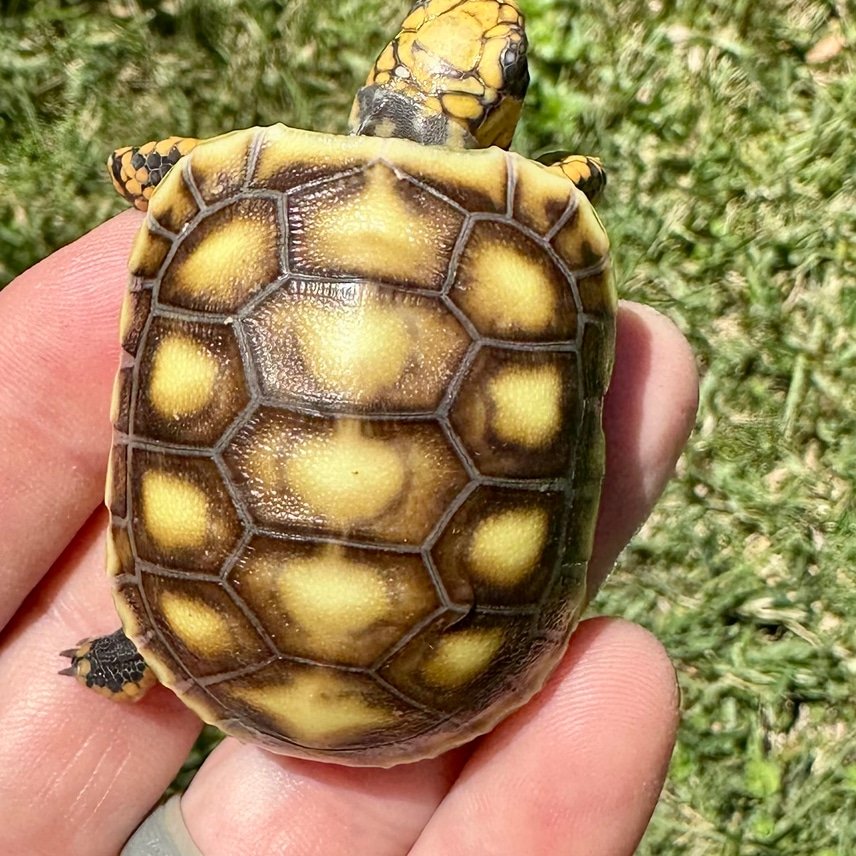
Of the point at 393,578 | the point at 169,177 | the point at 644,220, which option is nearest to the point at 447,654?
the point at 393,578

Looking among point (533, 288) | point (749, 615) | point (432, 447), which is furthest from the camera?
point (749, 615)

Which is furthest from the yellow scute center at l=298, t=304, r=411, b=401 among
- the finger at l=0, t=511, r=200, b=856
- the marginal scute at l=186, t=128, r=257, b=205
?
the finger at l=0, t=511, r=200, b=856

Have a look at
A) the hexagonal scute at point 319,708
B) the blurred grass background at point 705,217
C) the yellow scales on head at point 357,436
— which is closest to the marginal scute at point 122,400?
the yellow scales on head at point 357,436

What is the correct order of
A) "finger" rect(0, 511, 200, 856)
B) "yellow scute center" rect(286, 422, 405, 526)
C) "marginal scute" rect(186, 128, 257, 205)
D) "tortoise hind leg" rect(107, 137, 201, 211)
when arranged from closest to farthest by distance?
"yellow scute center" rect(286, 422, 405, 526), "marginal scute" rect(186, 128, 257, 205), "tortoise hind leg" rect(107, 137, 201, 211), "finger" rect(0, 511, 200, 856)

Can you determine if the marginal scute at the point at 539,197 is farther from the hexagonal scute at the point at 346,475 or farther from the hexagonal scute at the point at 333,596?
the hexagonal scute at the point at 333,596

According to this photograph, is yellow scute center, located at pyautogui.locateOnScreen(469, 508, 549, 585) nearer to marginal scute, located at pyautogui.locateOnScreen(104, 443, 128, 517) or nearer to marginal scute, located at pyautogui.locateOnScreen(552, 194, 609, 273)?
marginal scute, located at pyautogui.locateOnScreen(552, 194, 609, 273)

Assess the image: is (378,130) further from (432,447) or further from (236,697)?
(236,697)
